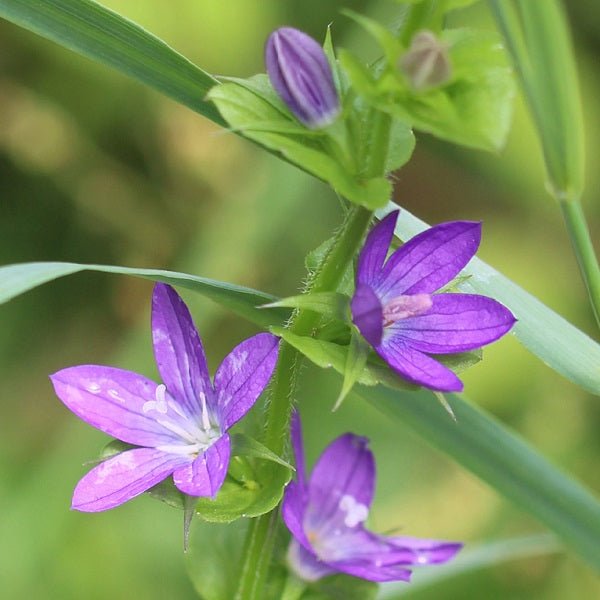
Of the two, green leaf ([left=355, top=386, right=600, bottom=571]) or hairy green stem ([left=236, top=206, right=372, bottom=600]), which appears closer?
hairy green stem ([left=236, top=206, right=372, bottom=600])

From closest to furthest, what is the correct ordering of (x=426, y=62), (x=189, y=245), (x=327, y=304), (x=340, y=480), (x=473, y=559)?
1. (x=426, y=62)
2. (x=327, y=304)
3. (x=340, y=480)
4. (x=473, y=559)
5. (x=189, y=245)

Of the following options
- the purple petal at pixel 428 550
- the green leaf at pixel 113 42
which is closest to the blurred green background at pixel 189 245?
the purple petal at pixel 428 550

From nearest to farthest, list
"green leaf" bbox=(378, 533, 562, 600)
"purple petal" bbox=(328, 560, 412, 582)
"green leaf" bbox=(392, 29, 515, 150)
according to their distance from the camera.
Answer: "green leaf" bbox=(392, 29, 515, 150) → "purple petal" bbox=(328, 560, 412, 582) → "green leaf" bbox=(378, 533, 562, 600)

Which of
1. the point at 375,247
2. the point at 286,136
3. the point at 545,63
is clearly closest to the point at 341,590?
the point at 375,247

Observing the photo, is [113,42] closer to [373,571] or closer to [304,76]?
[304,76]

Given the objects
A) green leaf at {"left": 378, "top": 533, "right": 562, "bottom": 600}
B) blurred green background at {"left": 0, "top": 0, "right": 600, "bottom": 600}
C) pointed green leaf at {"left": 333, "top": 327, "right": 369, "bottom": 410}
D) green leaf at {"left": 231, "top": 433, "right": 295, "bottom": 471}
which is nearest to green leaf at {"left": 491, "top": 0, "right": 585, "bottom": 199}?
pointed green leaf at {"left": 333, "top": 327, "right": 369, "bottom": 410}

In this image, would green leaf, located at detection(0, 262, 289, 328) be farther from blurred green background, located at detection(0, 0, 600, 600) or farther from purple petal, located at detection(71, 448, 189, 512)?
blurred green background, located at detection(0, 0, 600, 600)
